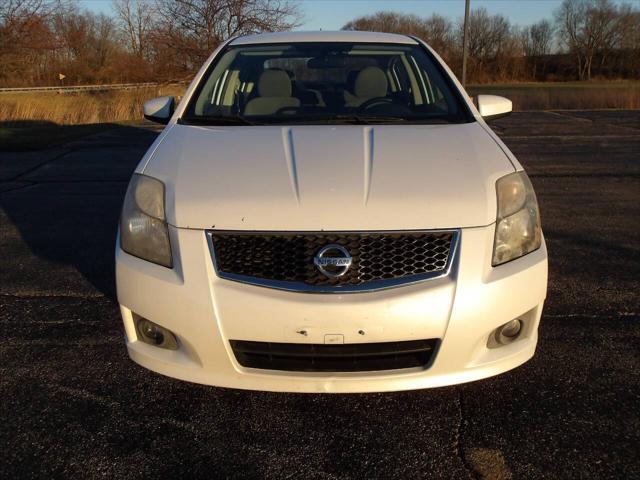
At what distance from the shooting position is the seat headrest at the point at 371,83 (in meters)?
3.56

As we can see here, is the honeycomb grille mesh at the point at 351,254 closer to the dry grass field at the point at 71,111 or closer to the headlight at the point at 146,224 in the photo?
the headlight at the point at 146,224

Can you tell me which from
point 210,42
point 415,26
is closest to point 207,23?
point 210,42

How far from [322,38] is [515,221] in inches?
87.5

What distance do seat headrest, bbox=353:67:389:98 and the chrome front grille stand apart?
66.4 inches

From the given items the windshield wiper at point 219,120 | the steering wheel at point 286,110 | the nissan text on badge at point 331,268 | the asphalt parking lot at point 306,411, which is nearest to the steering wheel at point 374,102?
the steering wheel at point 286,110

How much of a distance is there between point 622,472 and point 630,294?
1.94m

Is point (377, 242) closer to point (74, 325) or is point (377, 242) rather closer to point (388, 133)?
point (388, 133)

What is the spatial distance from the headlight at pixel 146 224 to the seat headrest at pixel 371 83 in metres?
1.66

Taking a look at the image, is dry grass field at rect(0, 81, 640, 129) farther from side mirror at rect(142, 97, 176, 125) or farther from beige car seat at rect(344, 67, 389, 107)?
beige car seat at rect(344, 67, 389, 107)

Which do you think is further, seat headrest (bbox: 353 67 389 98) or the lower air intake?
seat headrest (bbox: 353 67 389 98)

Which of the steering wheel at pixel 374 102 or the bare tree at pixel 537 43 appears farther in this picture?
the bare tree at pixel 537 43

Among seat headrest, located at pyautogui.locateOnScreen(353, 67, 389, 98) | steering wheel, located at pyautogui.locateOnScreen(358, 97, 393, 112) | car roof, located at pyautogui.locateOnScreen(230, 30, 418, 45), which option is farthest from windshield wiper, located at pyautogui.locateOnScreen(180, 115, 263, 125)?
car roof, located at pyautogui.locateOnScreen(230, 30, 418, 45)

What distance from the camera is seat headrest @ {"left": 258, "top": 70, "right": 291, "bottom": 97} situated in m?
3.50

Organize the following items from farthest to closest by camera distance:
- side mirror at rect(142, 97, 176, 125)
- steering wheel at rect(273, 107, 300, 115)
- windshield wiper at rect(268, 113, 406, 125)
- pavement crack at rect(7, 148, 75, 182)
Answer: pavement crack at rect(7, 148, 75, 182) < side mirror at rect(142, 97, 176, 125) < steering wheel at rect(273, 107, 300, 115) < windshield wiper at rect(268, 113, 406, 125)
